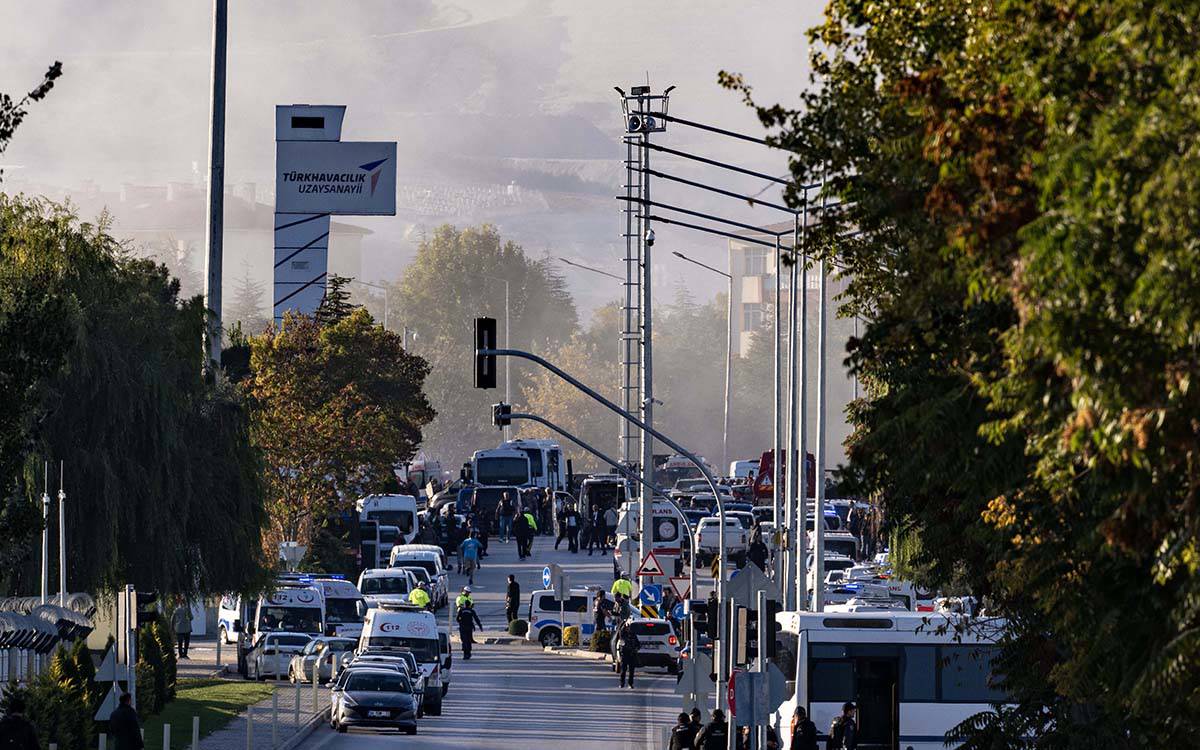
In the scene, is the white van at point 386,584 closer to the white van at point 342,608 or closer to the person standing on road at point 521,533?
the white van at point 342,608

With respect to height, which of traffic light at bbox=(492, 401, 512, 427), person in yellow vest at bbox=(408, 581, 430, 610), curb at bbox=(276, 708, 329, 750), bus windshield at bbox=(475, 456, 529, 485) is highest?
traffic light at bbox=(492, 401, 512, 427)

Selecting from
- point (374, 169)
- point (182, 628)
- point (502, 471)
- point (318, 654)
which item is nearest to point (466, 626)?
Result: point (318, 654)

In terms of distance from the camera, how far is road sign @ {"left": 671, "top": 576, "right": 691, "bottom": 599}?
48.5 meters

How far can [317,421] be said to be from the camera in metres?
69.4

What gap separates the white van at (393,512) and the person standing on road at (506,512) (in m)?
5.84

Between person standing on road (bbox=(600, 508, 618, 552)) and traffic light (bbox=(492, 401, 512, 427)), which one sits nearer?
traffic light (bbox=(492, 401, 512, 427))

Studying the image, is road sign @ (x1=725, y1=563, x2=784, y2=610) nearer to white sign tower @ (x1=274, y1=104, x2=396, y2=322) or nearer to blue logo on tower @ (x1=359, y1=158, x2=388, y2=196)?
white sign tower @ (x1=274, y1=104, x2=396, y2=322)

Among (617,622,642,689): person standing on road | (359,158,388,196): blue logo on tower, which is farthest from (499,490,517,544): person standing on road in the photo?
(617,622,642,689): person standing on road

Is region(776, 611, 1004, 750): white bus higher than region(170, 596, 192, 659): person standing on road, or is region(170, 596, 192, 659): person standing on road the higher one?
region(776, 611, 1004, 750): white bus

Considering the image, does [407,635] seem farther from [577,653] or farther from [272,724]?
[577,653]

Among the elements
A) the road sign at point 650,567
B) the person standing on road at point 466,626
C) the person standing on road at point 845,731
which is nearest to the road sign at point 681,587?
the road sign at point 650,567

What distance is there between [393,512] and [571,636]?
23626 mm

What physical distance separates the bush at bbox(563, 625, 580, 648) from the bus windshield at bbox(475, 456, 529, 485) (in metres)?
35.6

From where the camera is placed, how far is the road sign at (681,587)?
159ft
